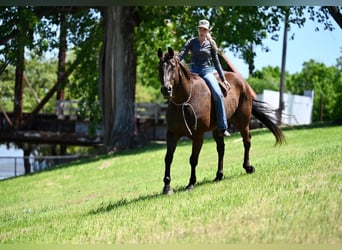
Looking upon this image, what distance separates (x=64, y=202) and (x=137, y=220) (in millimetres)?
3416

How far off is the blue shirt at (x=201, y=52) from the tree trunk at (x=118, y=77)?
7257 mm

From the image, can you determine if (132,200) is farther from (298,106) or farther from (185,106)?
(298,106)

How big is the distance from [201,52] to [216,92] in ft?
1.53

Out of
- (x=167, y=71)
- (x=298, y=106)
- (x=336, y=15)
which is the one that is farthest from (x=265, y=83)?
(x=167, y=71)

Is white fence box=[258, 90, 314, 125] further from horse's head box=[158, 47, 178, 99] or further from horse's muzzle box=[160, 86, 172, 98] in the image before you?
horse's muzzle box=[160, 86, 172, 98]

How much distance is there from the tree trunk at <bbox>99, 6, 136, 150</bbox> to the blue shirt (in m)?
7.26

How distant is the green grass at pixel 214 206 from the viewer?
190 inches

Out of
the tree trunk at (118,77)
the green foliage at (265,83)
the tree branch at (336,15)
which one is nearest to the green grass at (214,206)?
the tree branch at (336,15)

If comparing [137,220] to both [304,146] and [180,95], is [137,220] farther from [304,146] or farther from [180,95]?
[304,146]

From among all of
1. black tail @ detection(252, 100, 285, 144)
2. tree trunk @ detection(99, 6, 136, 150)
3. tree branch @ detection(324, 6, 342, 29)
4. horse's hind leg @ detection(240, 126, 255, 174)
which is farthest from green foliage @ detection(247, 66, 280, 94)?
horse's hind leg @ detection(240, 126, 255, 174)

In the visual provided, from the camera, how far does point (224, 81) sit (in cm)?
689

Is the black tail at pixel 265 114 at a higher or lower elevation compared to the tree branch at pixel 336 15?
lower

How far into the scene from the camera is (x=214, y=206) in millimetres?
5594

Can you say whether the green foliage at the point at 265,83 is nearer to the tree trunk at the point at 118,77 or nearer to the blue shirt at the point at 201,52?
the tree trunk at the point at 118,77
